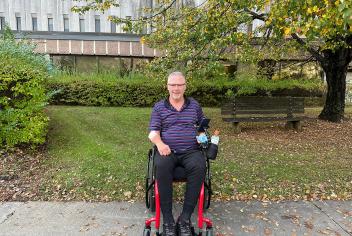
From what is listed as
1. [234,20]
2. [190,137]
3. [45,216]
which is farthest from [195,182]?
[234,20]

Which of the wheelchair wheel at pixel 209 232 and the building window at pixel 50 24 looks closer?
the wheelchair wheel at pixel 209 232

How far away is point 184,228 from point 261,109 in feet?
18.9

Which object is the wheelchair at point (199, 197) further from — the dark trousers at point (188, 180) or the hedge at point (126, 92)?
the hedge at point (126, 92)

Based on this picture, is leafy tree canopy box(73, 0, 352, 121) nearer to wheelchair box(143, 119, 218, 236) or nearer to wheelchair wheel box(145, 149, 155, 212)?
wheelchair box(143, 119, 218, 236)

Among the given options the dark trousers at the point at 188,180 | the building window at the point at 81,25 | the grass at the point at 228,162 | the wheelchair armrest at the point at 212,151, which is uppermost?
the building window at the point at 81,25

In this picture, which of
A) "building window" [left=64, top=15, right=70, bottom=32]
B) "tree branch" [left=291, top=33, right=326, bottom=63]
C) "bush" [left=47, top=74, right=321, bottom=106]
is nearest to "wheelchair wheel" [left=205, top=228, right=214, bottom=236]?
"tree branch" [left=291, top=33, right=326, bottom=63]

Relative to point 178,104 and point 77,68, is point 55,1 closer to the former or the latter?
point 77,68

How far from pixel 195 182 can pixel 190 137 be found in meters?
0.56

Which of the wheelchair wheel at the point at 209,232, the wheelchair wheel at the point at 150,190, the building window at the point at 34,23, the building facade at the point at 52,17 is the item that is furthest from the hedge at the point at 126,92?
the wheelchair wheel at the point at 209,232

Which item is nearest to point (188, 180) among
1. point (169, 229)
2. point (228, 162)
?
point (169, 229)

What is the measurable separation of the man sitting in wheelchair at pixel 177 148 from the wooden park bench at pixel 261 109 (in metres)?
4.44

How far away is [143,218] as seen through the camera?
4301 mm

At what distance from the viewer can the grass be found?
511 cm

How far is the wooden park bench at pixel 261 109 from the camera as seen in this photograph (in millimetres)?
8570
